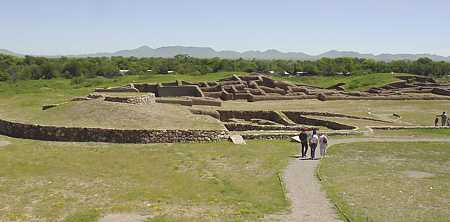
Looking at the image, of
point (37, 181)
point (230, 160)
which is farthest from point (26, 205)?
point (230, 160)

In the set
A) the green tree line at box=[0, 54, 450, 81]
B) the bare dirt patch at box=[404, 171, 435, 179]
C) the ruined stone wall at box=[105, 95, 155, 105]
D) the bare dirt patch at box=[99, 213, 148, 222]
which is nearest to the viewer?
the bare dirt patch at box=[99, 213, 148, 222]

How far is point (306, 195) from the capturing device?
14.0m

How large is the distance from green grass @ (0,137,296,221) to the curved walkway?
14.3 inches

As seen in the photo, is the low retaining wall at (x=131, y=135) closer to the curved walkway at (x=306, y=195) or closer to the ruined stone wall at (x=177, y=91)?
the curved walkway at (x=306, y=195)

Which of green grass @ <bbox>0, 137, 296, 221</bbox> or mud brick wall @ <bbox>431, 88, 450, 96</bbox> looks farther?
mud brick wall @ <bbox>431, 88, 450, 96</bbox>

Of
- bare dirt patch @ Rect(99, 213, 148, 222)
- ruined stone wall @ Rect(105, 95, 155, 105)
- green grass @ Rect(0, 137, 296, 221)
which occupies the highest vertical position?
ruined stone wall @ Rect(105, 95, 155, 105)

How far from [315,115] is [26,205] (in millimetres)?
24363

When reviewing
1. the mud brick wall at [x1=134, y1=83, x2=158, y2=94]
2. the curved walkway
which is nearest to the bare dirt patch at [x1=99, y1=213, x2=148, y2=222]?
the curved walkway

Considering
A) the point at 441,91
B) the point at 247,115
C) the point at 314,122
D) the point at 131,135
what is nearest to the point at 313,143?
the point at 131,135

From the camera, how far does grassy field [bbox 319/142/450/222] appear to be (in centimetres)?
1270

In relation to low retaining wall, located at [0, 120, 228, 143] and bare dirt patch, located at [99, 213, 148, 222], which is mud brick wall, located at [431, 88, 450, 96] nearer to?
low retaining wall, located at [0, 120, 228, 143]

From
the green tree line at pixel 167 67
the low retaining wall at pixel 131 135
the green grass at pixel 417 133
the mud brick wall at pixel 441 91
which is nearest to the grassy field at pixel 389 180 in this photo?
the green grass at pixel 417 133

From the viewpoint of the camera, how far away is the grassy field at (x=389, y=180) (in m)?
12.7

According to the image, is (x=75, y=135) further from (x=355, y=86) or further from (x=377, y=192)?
(x=355, y=86)
